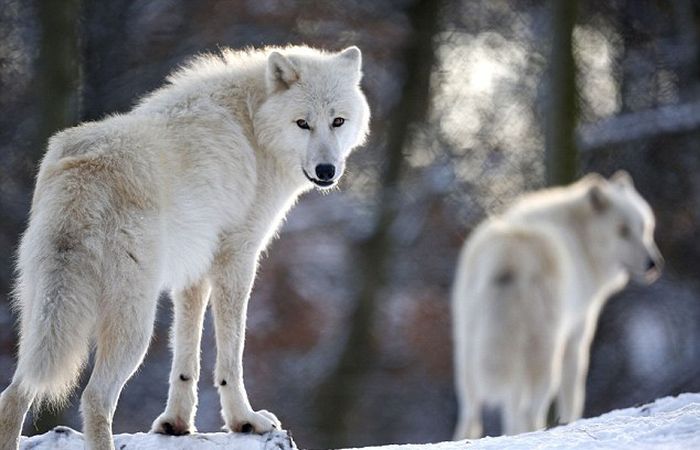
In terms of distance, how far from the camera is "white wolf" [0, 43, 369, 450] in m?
4.19

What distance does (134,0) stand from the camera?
12.5 metres

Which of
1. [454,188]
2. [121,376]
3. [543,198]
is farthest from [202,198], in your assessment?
[454,188]

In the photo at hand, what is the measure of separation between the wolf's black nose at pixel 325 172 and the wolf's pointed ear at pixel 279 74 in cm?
43

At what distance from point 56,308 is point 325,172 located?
5.16ft

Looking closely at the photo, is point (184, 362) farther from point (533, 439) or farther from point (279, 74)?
point (533, 439)

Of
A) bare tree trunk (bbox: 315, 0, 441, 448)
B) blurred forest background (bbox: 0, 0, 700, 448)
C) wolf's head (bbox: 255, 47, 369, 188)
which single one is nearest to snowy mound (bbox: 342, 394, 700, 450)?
wolf's head (bbox: 255, 47, 369, 188)

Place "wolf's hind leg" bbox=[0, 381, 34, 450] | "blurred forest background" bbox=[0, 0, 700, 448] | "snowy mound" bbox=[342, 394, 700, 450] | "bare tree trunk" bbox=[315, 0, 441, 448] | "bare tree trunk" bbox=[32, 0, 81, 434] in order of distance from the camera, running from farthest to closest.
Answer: "bare tree trunk" bbox=[315, 0, 441, 448] < "blurred forest background" bbox=[0, 0, 700, 448] < "bare tree trunk" bbox=[32, 0, 81, 434] < "snowy mound" bbox=[342, 394, 700, 450] < "wolf's hind leg" bbox=[0, 381, 34, 450]

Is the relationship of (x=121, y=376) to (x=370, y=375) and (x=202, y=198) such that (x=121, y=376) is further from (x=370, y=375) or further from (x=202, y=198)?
(x=370, y=375)

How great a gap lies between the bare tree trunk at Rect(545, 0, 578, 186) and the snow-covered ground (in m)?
6.64

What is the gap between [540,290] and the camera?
8.51m

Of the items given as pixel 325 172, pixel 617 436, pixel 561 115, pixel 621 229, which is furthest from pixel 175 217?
pixel 561 115

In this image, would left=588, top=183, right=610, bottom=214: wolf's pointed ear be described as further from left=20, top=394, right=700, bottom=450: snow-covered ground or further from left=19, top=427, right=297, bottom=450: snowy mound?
left=19, top=427, right=297, bottom=450: snowy mound

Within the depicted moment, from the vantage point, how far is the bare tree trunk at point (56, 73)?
9898mm

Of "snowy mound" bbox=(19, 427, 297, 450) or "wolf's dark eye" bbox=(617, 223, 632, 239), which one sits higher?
"wolf's dark eye" bbox=(617, 223, 632, 239)
